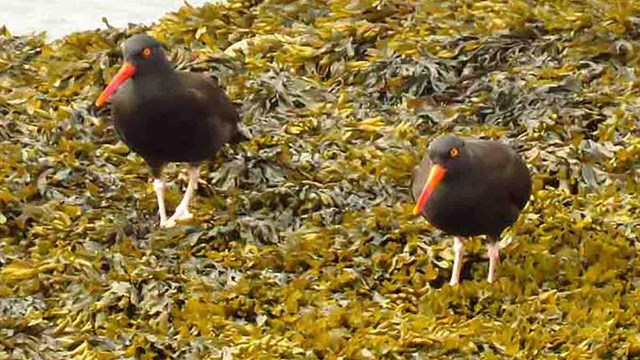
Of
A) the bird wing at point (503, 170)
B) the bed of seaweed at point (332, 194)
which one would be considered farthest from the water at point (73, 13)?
the bird wing at point (503, 170)

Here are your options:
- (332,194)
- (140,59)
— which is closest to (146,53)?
(140,59)

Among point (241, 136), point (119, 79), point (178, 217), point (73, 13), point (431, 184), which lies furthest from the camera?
point (73, 13)

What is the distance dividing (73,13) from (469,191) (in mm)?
5747

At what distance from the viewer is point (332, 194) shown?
23.0 feet

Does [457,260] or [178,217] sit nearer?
[457,260]

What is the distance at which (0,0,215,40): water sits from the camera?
1051 cm

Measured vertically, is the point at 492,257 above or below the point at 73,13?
above

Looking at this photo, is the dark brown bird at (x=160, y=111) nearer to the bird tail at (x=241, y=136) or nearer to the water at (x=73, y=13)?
the bird tail at (x=241, y=136)

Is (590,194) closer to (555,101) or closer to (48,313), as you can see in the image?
(555,101)

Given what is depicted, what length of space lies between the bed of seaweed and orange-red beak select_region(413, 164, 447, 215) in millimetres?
476

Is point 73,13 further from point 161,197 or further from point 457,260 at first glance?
point 457,260

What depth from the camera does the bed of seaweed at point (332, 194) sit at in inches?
229

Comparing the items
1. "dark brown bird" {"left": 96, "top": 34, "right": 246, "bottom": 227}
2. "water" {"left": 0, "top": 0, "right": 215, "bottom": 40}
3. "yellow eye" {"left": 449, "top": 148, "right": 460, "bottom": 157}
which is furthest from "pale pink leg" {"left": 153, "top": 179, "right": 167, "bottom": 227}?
"water" {"left": 0, "top": 0, "right": 215, "bottom": 40}

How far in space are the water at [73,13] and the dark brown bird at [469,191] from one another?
4.99m
